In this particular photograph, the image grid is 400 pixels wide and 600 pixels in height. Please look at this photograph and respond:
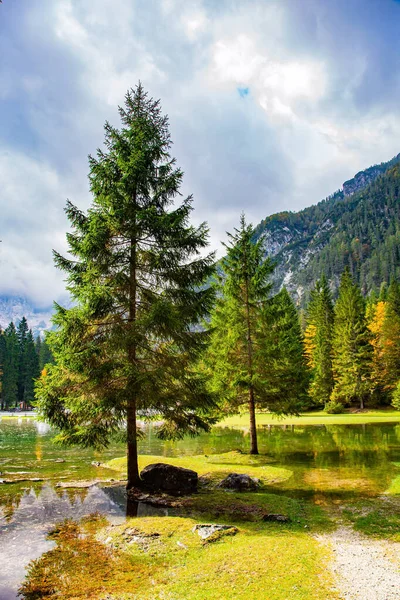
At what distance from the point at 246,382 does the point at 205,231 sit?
1059cm

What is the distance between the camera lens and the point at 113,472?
19.8 meters

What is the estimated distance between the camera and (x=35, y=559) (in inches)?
348

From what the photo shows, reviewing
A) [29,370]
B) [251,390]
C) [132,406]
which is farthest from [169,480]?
[29,370]

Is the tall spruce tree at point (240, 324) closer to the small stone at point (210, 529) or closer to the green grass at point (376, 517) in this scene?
the green grass at point (376, 517)

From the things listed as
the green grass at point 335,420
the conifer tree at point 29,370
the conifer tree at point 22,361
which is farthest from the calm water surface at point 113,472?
the conifer tree at point 22,361

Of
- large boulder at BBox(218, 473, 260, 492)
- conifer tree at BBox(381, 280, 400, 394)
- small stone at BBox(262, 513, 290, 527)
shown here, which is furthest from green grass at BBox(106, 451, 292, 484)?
conifer tree at BBox(381, 280, 400, 394)

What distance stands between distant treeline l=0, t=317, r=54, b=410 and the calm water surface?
5584cm

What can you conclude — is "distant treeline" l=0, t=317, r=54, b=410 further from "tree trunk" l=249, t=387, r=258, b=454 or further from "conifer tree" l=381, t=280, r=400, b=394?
"tree trunk" l=249, t=387, r=258, b=454

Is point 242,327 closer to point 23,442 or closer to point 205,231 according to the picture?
point 205,231

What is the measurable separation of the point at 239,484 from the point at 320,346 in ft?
153

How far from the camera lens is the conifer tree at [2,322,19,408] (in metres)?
86.3

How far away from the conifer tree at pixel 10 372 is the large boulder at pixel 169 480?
82.0m

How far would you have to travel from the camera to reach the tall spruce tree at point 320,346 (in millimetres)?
57031

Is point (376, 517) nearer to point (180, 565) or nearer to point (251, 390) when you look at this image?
point (180, 565)
